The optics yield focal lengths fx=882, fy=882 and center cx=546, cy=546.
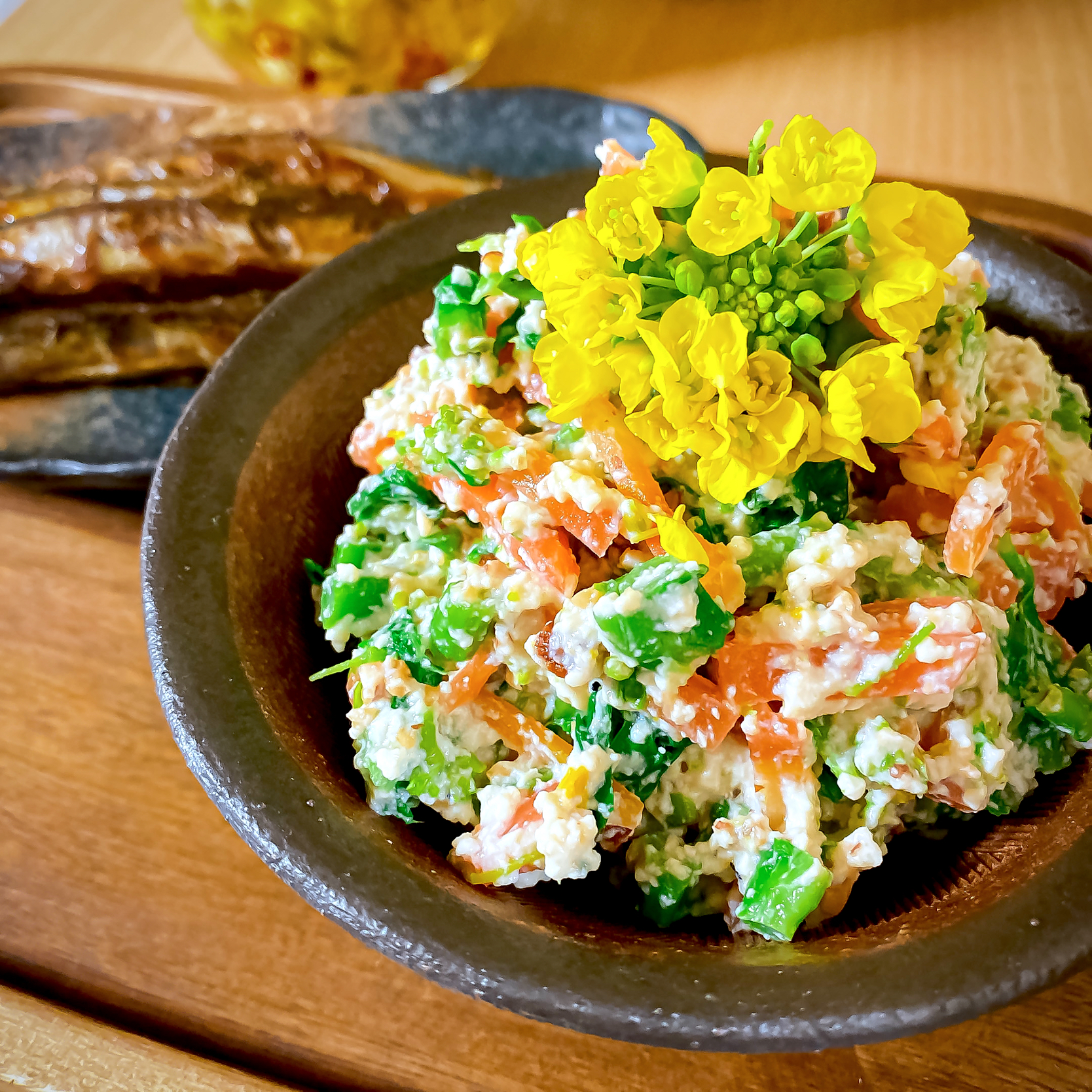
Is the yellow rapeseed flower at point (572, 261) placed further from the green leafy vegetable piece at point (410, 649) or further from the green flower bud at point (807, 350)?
the green leafy vegetable piece at point (410, 649)

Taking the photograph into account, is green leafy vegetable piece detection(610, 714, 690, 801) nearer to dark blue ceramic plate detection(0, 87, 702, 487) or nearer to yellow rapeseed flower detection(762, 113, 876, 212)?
yellow rapeseed flower detection(762, 113, 876, 212)

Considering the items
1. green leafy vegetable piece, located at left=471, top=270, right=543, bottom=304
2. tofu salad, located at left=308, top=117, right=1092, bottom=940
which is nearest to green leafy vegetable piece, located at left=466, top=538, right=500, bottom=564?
tofu salad, located at left=308, top=117, right=1092, bottom=940

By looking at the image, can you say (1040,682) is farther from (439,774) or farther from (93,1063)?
(93,1063)

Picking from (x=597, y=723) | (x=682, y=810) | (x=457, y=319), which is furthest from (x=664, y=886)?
(x=457, y=319)

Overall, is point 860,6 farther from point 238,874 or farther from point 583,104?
point 238,874

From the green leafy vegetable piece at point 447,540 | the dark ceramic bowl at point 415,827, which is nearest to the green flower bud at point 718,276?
the green leafy vegetable piece at point 447,540

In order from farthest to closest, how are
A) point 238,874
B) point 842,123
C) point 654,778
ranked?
point 842,123 < point 238,874 < point 654,778

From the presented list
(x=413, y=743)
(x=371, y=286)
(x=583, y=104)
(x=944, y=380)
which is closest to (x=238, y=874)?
(x=413, y=743)
